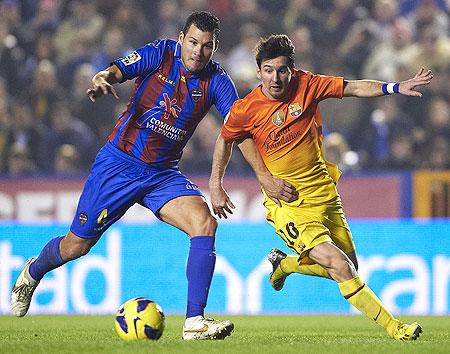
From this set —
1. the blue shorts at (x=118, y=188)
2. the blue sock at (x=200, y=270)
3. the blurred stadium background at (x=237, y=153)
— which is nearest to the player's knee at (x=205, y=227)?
the blue sock at (x=200, y=270)

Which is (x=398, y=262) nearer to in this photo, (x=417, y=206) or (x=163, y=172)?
(x=417, y=206)

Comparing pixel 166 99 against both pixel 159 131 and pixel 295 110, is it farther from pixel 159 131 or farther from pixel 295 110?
pixel 295 110

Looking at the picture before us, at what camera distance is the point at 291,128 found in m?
7.56

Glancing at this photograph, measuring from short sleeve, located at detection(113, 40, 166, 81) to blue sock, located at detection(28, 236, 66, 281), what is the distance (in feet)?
4.78

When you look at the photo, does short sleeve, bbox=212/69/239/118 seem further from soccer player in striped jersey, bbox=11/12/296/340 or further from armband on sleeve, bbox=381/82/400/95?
armband on sleeve, bbox=381/82/400/95

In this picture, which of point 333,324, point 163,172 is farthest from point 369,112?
point 163,172

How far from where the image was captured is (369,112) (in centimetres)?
1434

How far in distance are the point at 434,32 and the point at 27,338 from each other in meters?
8.93

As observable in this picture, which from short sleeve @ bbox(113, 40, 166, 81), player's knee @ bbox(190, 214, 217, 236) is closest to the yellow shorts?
player's knee @ bbox(190, 214, 217, 236)

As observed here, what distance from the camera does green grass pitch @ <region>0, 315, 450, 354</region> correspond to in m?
6.38

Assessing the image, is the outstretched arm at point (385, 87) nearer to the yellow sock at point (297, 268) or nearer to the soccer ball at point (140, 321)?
the yellow sock at point (297, 268)

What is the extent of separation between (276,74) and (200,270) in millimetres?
1427

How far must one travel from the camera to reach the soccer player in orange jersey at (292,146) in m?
7.34

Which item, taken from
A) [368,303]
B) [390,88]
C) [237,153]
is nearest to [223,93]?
[390,88]
